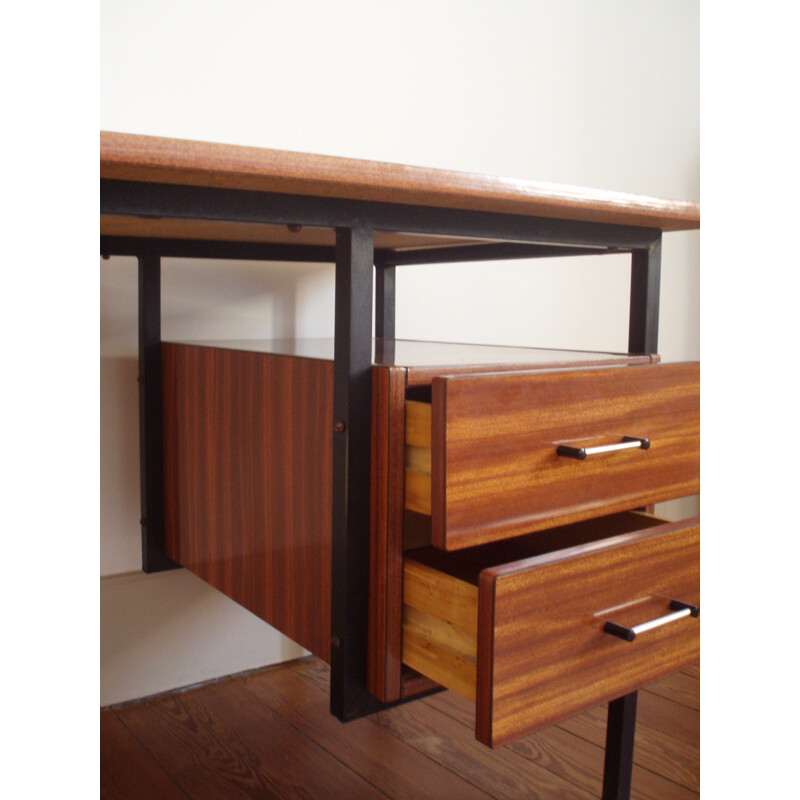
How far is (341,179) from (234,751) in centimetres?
88

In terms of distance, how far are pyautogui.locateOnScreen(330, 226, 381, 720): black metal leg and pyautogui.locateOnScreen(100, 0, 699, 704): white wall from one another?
68 centimetres

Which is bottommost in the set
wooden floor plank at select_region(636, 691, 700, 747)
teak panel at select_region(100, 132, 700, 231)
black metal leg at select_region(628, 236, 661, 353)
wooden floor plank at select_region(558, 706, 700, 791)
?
wooden floor plank at select_region(558, 706, 700, 791)

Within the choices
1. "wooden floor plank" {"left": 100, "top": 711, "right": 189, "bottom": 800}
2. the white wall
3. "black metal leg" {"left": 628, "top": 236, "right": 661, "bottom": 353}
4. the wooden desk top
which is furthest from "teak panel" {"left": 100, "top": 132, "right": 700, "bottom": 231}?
"wooden floor plank" {"left": 100, "top": 711, "right": 189, "bottom": 800}

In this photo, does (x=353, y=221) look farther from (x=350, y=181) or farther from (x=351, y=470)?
(x=351, y=470)

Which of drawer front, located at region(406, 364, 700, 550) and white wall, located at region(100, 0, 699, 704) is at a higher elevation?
white wall, located at region(100, 0, 699, 704)

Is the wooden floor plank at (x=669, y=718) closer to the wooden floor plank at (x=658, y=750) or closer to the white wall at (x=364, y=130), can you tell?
the wooden floor plank at (x=658, y=750)

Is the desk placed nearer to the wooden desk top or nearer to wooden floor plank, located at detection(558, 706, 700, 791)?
the wooden desk top

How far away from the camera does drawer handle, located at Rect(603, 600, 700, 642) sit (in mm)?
725

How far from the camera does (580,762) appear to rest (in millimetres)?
1183

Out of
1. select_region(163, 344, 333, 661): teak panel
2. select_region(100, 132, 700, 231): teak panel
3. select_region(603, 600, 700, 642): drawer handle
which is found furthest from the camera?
select_region(163, 344, 333, 661): teak panel

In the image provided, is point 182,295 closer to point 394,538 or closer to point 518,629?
point 394,538
